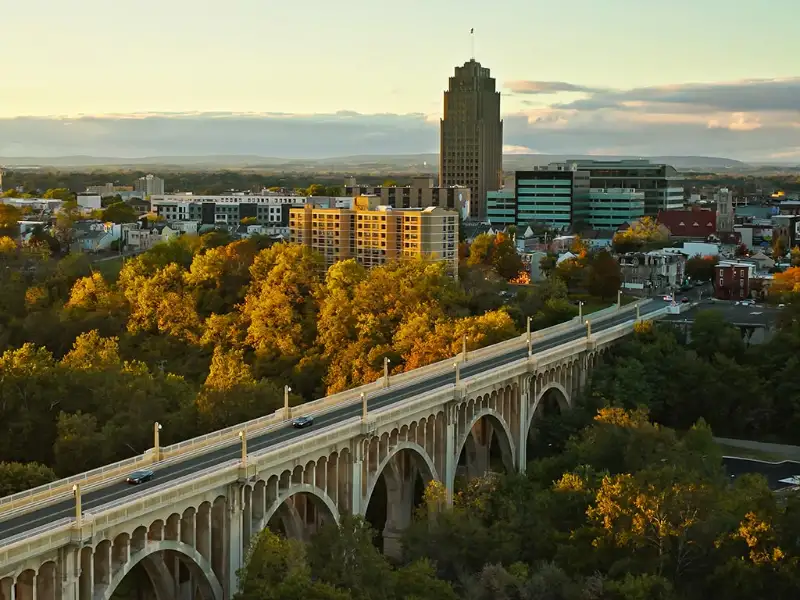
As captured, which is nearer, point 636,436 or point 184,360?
point 636,436

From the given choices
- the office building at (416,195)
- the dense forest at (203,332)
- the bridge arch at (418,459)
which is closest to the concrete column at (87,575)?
the bridge arch at (418,459)

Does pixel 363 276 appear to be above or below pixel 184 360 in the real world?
above

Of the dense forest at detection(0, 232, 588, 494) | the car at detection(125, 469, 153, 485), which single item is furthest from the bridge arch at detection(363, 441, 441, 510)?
the car at detection(125, 469, 153, 485)

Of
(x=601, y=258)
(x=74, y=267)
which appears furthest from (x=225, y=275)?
(x=601, y=258)

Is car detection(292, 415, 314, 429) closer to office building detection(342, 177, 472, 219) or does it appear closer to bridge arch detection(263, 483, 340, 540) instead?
bridge arch detection(263, 483, 340, 540)

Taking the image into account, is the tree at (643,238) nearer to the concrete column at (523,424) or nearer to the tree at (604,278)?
the tree at (604,278)

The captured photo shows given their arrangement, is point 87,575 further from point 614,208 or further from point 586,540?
point 614,208

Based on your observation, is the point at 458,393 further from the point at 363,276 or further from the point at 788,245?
the point at 788,245
